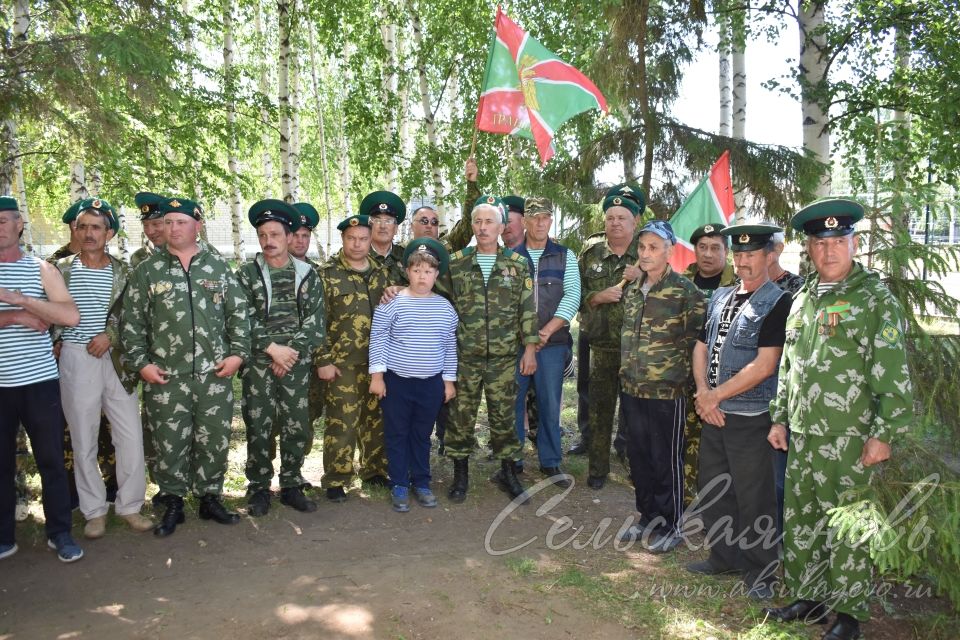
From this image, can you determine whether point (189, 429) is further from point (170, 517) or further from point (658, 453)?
point (658, 453)

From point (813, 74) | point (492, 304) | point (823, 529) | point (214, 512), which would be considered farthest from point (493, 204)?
point (813, 74)

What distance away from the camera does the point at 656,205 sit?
8656 mm

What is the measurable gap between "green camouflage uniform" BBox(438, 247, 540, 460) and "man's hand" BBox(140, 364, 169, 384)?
216 cm

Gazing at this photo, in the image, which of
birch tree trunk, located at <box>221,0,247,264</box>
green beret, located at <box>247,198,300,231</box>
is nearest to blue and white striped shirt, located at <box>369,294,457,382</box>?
green beret, located at <box>247,198,300,231</box>

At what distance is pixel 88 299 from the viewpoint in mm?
4672

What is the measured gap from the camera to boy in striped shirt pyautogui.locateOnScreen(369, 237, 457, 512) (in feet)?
17.3

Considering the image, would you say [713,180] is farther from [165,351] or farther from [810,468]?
[165,351]

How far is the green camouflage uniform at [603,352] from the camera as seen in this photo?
5.93m

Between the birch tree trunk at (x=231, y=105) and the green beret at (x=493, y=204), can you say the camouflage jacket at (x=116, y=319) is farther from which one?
the birch tree trunk at (x=231, y=105)

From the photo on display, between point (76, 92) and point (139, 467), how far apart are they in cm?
306

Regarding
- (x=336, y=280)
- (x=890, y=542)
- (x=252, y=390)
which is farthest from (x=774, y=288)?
(x=252, y=390)

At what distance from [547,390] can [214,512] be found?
2813mm

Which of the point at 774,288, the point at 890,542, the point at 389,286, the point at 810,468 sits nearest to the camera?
the point at 890,542

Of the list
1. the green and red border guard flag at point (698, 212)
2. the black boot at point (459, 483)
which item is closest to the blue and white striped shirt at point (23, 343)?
the black boot at point (459, 483)
